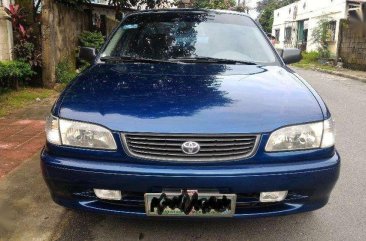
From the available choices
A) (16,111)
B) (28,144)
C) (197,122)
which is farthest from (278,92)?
(16,111)

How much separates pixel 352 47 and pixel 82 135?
55.7ft

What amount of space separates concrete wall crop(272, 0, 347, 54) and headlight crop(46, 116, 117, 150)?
65.7ft

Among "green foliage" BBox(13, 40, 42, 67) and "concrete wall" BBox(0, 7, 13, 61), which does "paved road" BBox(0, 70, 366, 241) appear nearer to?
"concrete wall" BBox(0, 7, 13, 61)

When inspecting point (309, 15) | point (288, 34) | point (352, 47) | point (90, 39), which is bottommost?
point (352, 47)

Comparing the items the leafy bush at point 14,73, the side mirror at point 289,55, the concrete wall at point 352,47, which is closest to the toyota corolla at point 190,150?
the side mirror at point 289,55

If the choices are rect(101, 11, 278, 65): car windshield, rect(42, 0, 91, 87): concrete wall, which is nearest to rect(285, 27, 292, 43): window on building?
rect(42, 0, 91, 87): concrete wall

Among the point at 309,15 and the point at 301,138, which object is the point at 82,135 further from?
the point at 309,15

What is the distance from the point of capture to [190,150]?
217 centimetres

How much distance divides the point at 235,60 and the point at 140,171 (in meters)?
1.54

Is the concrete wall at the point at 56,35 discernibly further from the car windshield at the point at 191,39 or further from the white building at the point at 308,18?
the white building at the point at 308,18

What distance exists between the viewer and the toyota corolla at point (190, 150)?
217 cm

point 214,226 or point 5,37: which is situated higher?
point 5,37

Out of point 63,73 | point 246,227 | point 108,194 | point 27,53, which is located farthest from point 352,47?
point 108,194

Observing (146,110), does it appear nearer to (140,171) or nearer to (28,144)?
(140,171)
